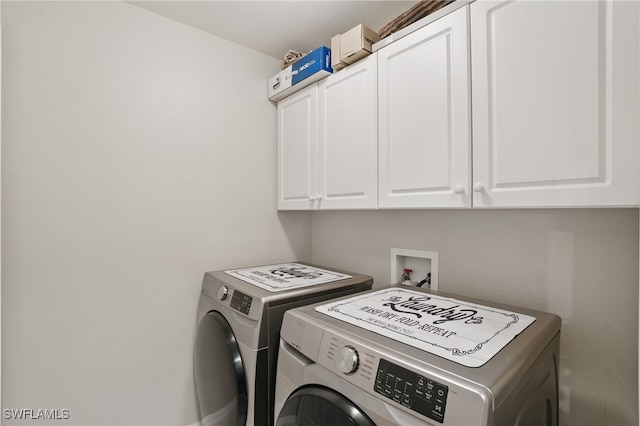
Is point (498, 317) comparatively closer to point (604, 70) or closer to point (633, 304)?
point (633, 304)

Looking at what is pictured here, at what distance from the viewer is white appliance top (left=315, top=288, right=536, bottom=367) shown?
789 mm

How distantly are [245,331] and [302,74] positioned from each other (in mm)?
1340

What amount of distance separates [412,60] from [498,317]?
103 cm

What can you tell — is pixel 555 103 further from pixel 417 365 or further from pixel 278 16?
pixel 278 16

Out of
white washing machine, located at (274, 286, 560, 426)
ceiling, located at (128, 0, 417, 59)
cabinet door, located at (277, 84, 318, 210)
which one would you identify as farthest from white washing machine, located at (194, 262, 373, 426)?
ceiling, located at (128, 0, 417, 59)

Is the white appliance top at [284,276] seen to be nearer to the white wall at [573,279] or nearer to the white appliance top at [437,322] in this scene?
the white appliance top at [437,322]

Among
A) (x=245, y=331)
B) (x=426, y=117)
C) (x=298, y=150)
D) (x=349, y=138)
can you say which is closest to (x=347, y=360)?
(x=245, y=331)

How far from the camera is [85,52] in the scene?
1405mm

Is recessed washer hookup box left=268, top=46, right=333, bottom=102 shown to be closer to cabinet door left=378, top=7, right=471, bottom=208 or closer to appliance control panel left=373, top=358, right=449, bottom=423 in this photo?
cabinet door left=378, top=7, right=471, bottom=208

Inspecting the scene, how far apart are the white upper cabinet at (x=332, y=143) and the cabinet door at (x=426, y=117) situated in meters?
0.07

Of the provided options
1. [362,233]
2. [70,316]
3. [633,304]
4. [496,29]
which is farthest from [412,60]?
[70,316]

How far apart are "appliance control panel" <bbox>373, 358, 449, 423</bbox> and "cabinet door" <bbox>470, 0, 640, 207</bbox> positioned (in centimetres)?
63

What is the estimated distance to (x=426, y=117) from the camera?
1.18 metres

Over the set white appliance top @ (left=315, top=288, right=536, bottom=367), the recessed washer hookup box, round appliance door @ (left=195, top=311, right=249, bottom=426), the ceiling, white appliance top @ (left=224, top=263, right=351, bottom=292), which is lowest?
round appliance door @ (left=195, top=311, right=249, bottom=426)
